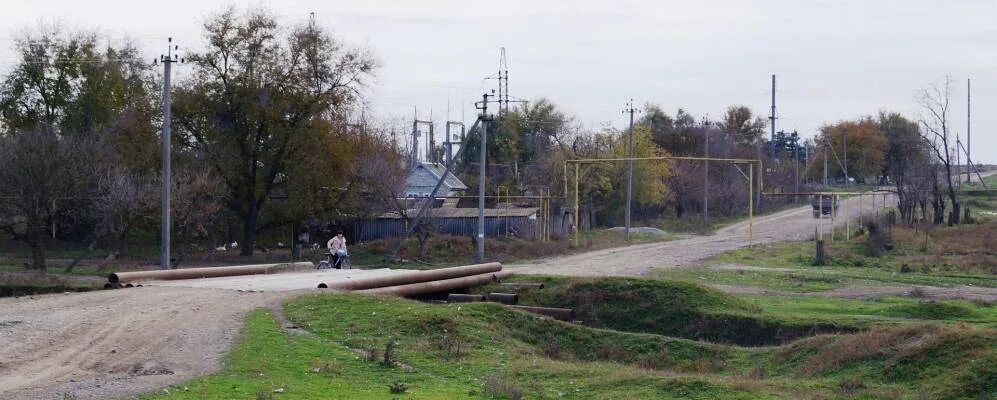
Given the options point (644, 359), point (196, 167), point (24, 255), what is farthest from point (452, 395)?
point (24, 255)

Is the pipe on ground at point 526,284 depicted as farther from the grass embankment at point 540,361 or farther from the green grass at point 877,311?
the grass embankment at point 540,361

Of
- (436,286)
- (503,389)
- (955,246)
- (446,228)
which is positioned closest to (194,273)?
(436,286)

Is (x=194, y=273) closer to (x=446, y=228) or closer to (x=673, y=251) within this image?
(x=446, y=228)

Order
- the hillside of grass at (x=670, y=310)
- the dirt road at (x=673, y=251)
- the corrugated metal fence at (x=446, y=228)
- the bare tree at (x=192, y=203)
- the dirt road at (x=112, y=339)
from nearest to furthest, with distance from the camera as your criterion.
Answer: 1. the dirt road at (x=112, y=339)
2. the hillside of grass at (x=670, y=310)
3. the dirt road at (x=673, y=251)
4. the bare tree at (x=192, y=203)
5. the corrugated metal fence at (x=446, y=228)

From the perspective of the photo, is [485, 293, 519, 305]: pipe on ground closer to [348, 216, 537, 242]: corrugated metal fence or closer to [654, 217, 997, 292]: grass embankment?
[654, 217, 997, 292]: grass embankment

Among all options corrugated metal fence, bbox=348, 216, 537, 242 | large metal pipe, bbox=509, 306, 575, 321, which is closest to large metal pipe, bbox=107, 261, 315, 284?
large metal pipe, bbox=509, 306, 575, 321

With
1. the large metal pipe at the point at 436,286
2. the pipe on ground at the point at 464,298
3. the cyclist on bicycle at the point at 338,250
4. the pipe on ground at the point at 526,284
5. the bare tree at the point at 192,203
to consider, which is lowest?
the pipe on ground at the point at 464,298

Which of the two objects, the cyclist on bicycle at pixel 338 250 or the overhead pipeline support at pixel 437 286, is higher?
the cyclist on bicycle at pixel 338 250

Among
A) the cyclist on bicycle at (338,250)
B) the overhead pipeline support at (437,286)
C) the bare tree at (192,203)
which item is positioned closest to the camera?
the overhead pipeline support at (437,286)

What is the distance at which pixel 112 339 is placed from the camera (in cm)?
1571

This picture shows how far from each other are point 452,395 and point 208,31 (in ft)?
120

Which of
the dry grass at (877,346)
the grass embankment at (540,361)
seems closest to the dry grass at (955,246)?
the grass embankment at (540,361)

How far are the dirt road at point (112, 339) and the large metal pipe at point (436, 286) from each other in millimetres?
3568

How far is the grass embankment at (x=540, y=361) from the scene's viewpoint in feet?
45.0
